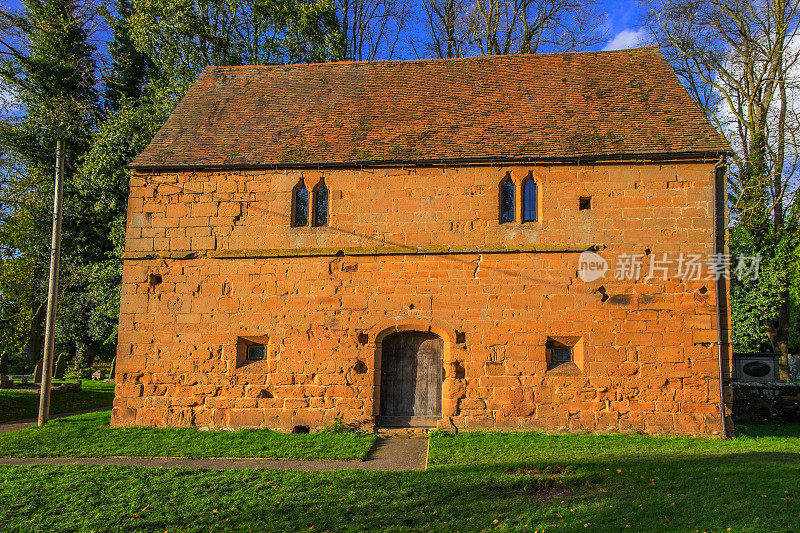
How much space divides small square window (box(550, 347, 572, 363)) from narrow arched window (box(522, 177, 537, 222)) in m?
2.92

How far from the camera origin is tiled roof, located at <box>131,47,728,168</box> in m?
12.7

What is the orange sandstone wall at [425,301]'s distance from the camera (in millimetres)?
11711

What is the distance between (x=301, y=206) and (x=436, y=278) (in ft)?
11.9

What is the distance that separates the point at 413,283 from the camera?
40.2 feet

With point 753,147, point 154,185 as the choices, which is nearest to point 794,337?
point 753,147

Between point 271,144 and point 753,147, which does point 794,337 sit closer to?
point 753,147

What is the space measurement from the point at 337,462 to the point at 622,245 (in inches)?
293

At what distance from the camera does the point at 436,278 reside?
12.2 metres

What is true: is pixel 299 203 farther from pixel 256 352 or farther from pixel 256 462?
pixel 256 462

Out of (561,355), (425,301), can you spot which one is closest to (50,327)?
(425,301)

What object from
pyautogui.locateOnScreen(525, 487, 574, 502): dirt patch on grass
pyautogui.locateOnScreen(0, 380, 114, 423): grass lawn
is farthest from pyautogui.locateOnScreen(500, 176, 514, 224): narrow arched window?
pyautogui.locateOnScreen(0, 380, 114, 423): grass lawn

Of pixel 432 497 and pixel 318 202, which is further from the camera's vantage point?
pixel 318 202

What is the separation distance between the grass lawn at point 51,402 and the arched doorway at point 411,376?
32.0 ft

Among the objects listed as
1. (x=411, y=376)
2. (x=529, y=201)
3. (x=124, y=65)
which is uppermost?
(x=124, y=65)
